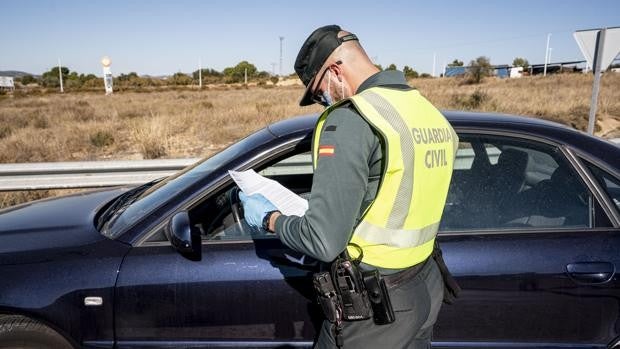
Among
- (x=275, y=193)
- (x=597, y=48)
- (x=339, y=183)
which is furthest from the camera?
(x=597, y=48)

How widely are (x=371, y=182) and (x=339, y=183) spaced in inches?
5.6

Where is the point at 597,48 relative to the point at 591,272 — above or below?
above

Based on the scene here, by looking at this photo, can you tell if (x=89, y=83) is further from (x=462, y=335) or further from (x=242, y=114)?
(x=462, y=335)

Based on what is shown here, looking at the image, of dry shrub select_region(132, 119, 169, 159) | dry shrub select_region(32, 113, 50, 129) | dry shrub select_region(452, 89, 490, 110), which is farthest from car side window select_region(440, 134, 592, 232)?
dry shrub select_region(32, 113, 50, 129)

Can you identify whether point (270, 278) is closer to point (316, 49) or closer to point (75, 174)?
point (316, 49)

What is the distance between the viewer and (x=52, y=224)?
236 cm

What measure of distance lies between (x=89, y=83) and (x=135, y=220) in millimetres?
70427

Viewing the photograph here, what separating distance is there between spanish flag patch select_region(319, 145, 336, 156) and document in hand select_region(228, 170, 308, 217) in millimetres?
357

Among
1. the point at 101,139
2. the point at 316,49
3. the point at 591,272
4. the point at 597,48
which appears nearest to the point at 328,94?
the point at 316,49

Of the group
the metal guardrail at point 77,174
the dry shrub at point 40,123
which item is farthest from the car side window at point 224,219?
the dry shrub at point 40,123

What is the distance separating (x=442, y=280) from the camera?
5.64 ft

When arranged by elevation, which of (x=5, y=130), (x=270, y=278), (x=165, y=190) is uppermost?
(x=165, y=190)

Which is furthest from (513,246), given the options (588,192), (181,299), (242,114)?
(242,114)

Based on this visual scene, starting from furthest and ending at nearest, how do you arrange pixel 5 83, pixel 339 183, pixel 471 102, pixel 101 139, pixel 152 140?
pixel 5 83 < pixel 471 102 < pixel 101 139 < pixel 152 140 < pixel 339 183
